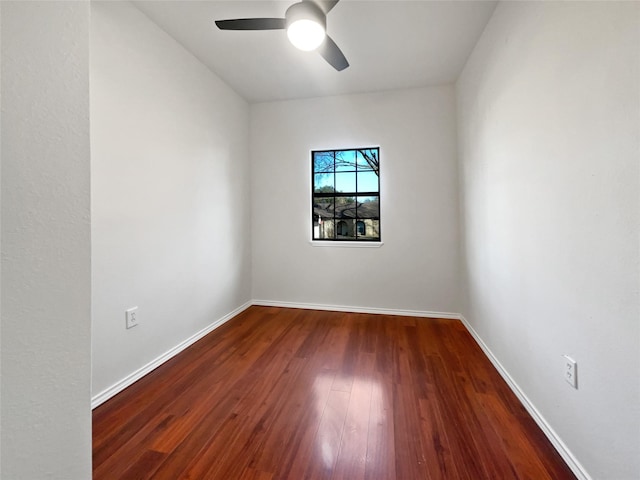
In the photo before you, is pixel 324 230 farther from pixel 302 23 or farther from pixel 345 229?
pixel 302 23

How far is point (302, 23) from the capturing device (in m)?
1.63

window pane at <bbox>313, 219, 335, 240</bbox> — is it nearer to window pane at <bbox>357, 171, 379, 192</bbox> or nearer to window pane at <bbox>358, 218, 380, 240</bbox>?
window pane at <bbox>358, 218, 380, 240</bbox>

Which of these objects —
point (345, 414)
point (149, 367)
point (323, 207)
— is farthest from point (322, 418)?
point (323, 207)

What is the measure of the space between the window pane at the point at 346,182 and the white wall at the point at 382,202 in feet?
1.19

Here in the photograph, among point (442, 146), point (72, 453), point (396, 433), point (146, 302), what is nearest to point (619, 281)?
point (396, 433)

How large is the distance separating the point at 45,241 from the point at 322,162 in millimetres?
3182

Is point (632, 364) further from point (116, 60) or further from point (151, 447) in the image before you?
point (116, 60)

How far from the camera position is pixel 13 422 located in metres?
0.53

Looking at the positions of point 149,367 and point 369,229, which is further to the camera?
point 369,229

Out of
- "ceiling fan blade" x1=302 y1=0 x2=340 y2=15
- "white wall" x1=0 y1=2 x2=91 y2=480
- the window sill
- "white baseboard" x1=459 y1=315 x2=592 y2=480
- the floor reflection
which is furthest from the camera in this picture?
the window sill

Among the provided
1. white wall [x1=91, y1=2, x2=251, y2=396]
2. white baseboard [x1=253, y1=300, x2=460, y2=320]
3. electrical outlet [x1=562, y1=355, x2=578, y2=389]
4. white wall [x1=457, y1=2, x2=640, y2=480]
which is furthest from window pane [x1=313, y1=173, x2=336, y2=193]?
electrical outlet [x1=562, y1=355, x2=578, y2=389]

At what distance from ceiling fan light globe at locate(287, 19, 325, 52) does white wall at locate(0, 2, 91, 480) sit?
1.31 meters

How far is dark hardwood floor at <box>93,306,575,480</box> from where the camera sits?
125 cm

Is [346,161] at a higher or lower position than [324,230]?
higher
